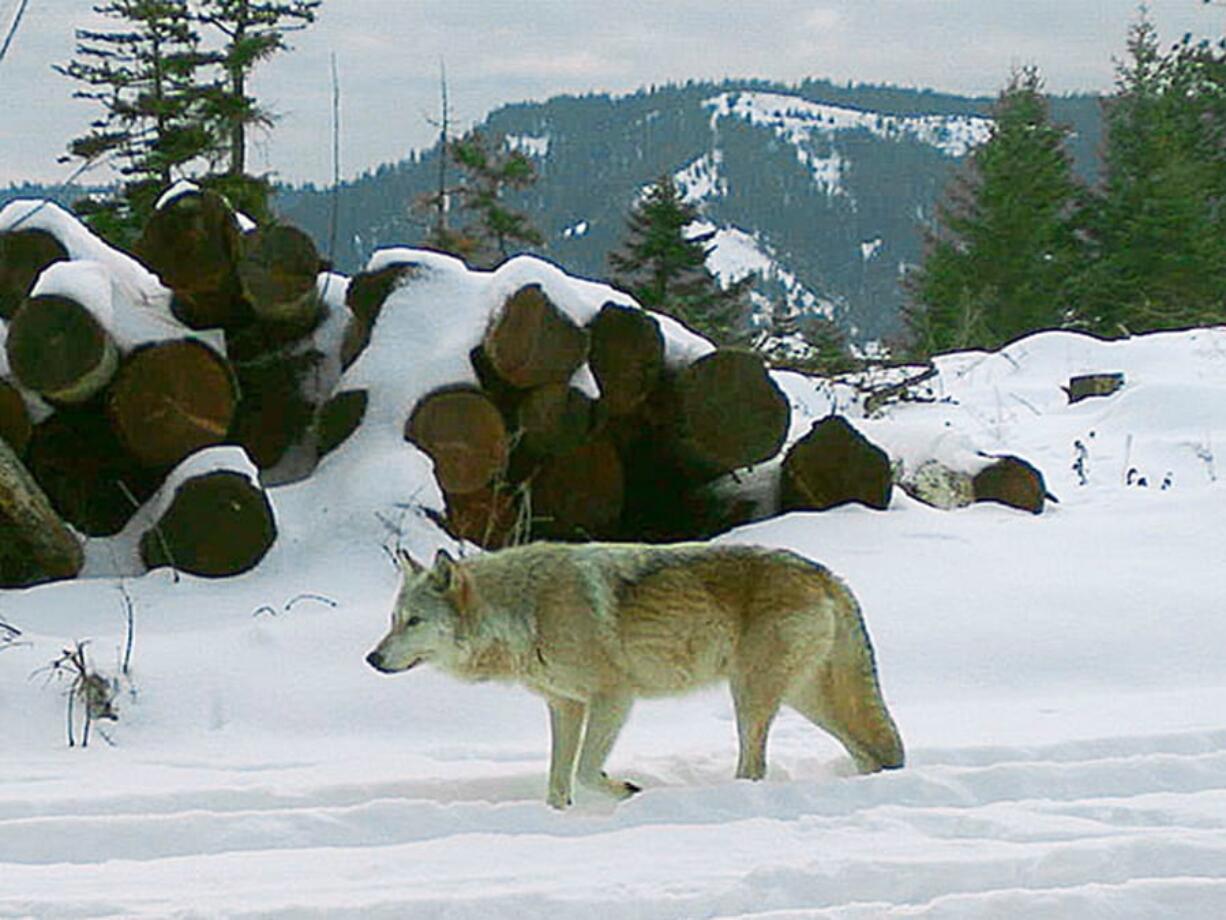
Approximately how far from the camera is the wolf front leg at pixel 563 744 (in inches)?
209

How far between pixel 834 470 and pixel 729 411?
951mm

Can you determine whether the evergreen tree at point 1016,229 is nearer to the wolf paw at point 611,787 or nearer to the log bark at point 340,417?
the log bark at point 340,417

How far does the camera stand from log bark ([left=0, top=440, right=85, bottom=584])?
748 cm

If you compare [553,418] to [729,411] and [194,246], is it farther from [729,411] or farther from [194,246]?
[194,246]

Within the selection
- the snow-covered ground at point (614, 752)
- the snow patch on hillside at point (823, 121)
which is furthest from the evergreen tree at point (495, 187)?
the snow patch on hillside at point (823, 121)

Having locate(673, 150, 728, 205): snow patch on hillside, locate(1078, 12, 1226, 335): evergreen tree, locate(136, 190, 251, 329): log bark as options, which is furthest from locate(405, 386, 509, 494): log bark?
locate(673, 150, 728, 205): snow patch on hillside

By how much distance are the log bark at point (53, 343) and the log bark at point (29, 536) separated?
446 millimetres

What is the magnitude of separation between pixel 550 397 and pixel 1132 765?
4.41 m

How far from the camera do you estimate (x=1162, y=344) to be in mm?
19016

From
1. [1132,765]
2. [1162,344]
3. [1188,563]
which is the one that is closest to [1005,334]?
[1162,344]

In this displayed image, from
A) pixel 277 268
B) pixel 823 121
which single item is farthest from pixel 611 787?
pixel 823 121

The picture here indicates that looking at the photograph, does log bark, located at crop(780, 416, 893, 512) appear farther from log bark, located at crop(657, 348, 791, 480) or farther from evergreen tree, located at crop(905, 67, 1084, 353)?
evergreen tree, located at crop(905, 67, 1084, 353)

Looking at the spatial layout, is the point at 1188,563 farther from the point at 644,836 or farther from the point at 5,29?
the point at 5,29

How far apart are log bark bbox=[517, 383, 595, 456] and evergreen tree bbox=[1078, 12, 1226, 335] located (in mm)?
30354
